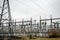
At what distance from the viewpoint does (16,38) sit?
40.2ft

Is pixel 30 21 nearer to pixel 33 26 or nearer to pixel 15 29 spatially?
pixel 33 26

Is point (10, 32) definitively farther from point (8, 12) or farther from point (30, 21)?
point (8, 12)

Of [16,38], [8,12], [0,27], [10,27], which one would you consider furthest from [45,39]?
[8,12]

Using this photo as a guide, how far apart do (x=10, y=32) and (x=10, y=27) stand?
1243 millimetres

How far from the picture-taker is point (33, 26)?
48.6ft

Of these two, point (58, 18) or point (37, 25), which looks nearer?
point (58, 18)

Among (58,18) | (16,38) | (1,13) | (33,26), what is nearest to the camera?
(16,38)

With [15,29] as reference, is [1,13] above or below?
above

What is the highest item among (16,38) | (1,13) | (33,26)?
(1,13)

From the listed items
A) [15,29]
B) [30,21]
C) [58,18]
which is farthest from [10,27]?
[58,18]

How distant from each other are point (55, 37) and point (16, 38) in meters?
3.84

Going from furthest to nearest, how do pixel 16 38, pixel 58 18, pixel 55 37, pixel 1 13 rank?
1. pixel 1 13
2. pixel 58 18
3. pixel 16 38
4. pixel 55 37

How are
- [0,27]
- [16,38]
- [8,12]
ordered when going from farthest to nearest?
[8,12], [0,27], [16,38]

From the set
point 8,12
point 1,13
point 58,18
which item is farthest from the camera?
point 8,12
